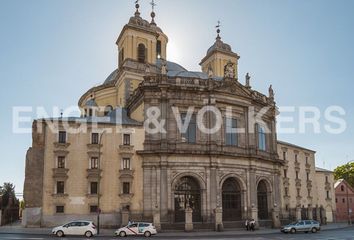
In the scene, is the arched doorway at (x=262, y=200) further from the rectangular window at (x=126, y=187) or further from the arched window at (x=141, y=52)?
the arched window at (x=141, y=52)

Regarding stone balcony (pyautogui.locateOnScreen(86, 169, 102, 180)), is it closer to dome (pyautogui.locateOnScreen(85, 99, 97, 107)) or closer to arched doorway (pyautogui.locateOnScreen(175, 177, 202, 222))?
arched doorway (pyautogui.locateOnScreen(175, 177, 202, 222))

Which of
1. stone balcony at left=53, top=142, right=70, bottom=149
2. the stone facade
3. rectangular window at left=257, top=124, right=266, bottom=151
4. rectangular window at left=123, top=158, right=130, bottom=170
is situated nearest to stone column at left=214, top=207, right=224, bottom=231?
the stone facade

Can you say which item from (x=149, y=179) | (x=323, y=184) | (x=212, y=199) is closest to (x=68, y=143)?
(x=149, y=179)

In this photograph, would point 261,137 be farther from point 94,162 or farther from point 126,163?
point 94,162

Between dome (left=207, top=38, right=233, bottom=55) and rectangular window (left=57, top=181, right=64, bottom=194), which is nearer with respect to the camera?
rectangular window (left=57, top=181, right=64, bottom=194)

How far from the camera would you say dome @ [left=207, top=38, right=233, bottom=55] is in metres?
66.2

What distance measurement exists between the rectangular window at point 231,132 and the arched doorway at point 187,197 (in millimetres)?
6411

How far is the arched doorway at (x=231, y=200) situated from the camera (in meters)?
46.0

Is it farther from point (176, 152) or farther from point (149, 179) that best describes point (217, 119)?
point (149, 179)

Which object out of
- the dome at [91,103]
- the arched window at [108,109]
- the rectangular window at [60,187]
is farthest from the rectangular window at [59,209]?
the arched window at [108,109]

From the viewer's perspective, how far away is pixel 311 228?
143 feet

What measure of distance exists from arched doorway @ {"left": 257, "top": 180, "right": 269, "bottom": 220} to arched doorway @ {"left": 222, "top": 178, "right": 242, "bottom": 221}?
4.44 m

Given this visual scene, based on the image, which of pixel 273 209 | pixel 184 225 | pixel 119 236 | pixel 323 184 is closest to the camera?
pixel 119 236

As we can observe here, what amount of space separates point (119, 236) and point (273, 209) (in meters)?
22.5
